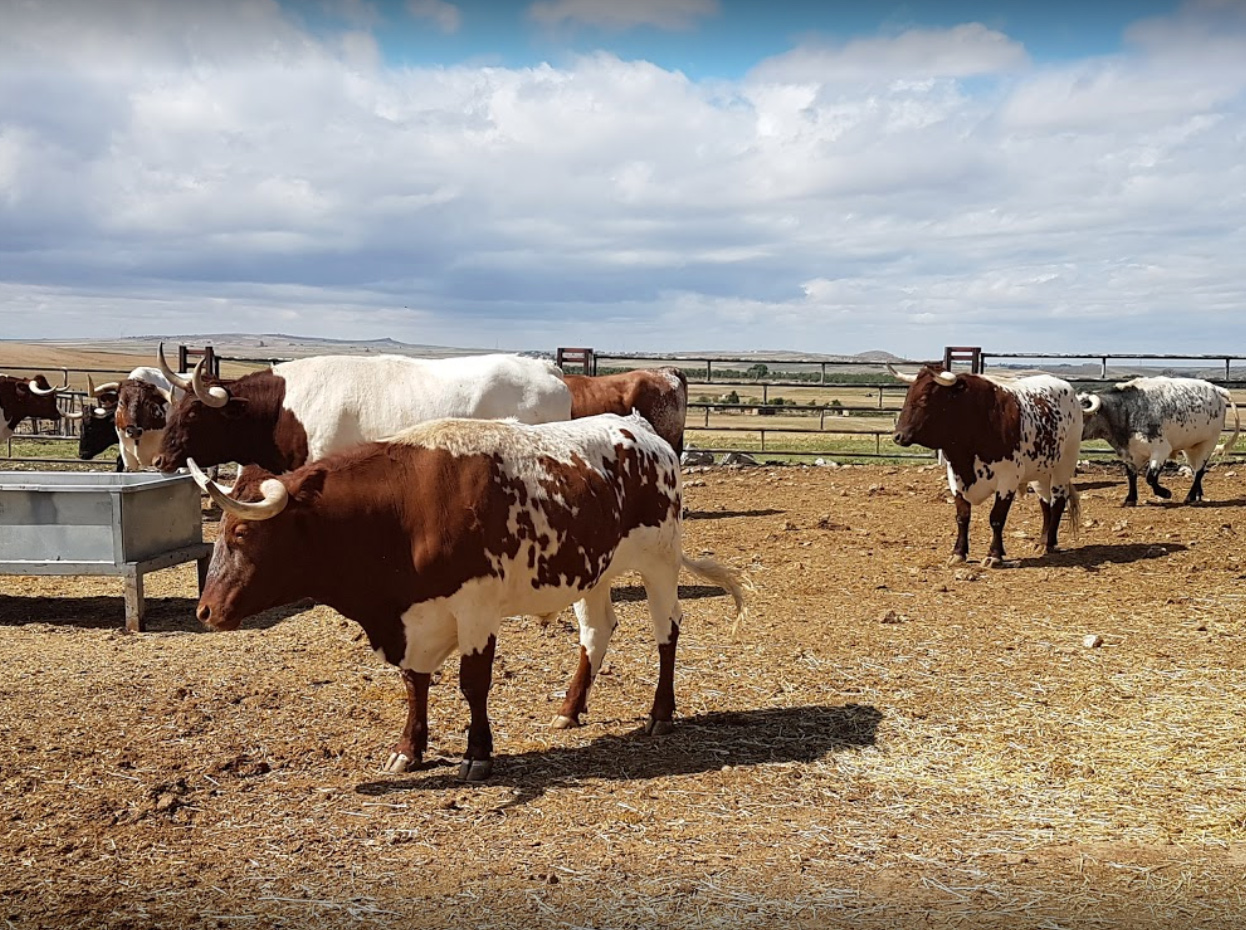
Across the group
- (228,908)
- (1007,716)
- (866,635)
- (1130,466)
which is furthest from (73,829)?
(1130,466)

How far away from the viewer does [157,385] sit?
13906 millimetres

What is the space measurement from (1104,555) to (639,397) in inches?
223

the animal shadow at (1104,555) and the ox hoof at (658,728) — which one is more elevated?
the animal shadow at (1104,555)

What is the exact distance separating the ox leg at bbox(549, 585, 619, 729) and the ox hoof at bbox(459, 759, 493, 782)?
2.58 ft

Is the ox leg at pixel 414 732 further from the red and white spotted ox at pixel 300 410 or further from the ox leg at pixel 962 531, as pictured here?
the ox leg at pixel 962 531

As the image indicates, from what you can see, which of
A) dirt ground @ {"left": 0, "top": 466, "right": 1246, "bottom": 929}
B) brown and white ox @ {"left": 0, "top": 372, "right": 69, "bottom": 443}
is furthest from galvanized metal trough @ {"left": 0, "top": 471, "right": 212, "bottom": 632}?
brown and white ox @ {"left": 0, "top": 372, "right": 69, "bottom": 443}

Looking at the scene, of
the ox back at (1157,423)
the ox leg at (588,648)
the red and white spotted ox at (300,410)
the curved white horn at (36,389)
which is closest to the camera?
the ox leg at (588,648)

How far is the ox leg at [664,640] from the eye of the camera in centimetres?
578

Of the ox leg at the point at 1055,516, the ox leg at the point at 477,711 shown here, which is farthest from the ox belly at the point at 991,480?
the ox leg at the point at 477,711

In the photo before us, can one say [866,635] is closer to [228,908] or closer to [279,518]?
[279,518]

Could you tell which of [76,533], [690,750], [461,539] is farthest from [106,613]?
[690,750]

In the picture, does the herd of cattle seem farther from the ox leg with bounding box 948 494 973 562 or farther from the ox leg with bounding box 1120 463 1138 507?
the ox leg with bounding box 1120 463 1138 507

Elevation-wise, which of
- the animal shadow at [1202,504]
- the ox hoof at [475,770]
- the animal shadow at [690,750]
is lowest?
the animal shadow at [690,750]

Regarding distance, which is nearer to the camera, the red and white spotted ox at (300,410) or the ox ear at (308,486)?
the ox ear at (308,486)
